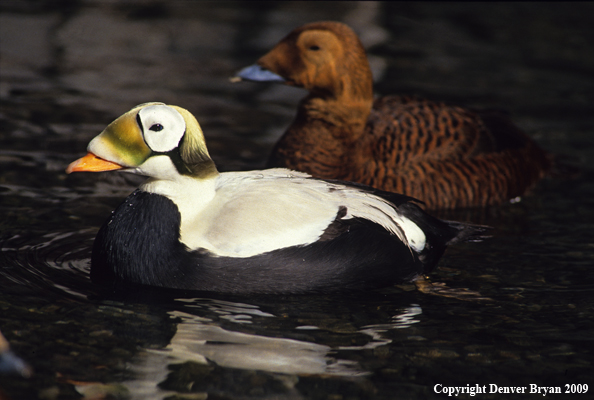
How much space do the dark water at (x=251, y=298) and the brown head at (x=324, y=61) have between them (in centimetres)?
112

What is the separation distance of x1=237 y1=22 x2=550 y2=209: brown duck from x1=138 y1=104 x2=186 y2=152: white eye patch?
1.83 meters

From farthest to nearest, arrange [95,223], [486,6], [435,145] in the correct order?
A: [486,6] < [435,145] < [95,223]

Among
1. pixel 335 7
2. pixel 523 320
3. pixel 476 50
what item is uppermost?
pixel 335 7

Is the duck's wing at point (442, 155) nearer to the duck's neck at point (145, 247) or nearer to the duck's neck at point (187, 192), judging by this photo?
the duck's neck at point (187, 192)

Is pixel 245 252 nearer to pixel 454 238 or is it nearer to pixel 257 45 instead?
pixel 454 238

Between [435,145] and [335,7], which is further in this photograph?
[335,7]

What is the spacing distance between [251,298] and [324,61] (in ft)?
7.26

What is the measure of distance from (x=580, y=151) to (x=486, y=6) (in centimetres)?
533

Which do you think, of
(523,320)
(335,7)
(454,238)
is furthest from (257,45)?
(523,320)

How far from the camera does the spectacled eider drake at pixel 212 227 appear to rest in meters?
4.28

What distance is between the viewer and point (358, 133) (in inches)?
241

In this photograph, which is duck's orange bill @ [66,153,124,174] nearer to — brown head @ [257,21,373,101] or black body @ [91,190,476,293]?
black body @ [91,190,476,293]

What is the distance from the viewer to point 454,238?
16.3ft

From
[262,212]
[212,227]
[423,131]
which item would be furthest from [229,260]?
[423,131]
